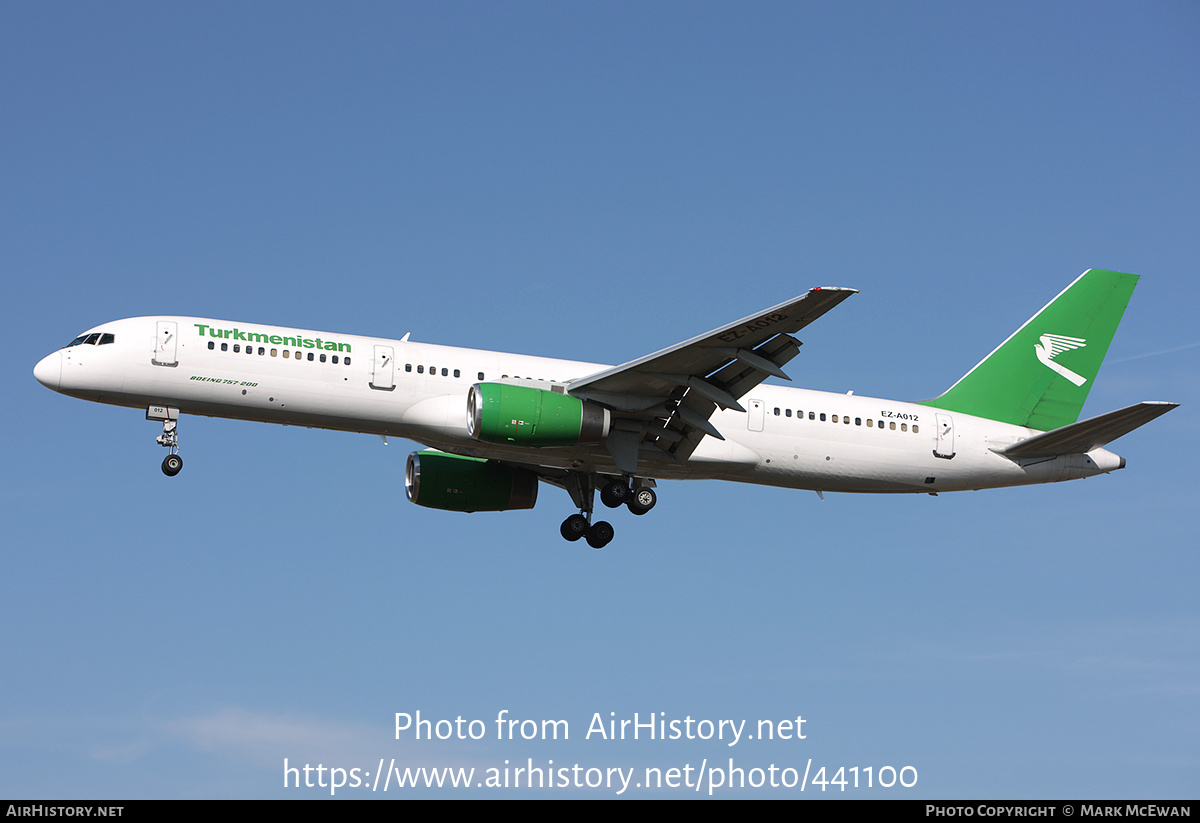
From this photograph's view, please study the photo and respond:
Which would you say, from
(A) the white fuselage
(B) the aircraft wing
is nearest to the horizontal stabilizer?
(A) the white fuselage

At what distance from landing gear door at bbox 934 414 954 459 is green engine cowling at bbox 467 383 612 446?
951cm

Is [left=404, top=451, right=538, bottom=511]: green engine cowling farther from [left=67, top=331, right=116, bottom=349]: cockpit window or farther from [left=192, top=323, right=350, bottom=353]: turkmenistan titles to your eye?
Result: [left=67, top=331, right=116, bottom=349]: cockpit window

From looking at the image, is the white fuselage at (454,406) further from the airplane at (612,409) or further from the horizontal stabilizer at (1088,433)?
the horizontal stabilizer at (1088,433)

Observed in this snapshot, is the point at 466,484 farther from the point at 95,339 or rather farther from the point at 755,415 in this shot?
the point at 95,339

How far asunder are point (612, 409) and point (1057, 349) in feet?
46.0

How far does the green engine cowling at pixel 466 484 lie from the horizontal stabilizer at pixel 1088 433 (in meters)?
13.1

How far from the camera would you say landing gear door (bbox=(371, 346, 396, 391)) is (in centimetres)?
3055

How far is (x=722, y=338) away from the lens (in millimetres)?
28422

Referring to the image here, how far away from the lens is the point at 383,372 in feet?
101

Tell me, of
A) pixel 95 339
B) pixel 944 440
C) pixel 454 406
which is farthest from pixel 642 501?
pixel 95 339

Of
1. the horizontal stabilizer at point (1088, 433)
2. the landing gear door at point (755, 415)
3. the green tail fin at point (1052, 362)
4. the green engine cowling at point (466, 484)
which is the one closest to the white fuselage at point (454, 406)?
the landing gear door at point (755, 415)

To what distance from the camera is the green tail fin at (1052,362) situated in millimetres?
35844
